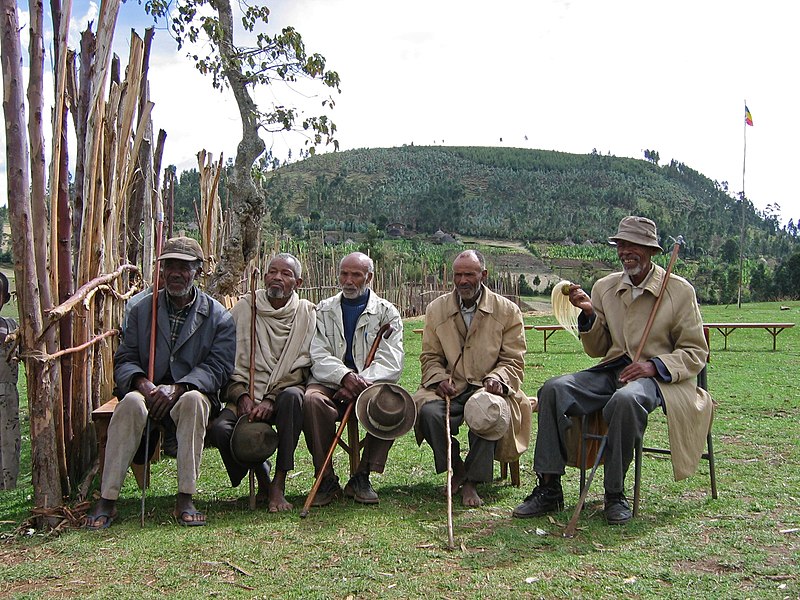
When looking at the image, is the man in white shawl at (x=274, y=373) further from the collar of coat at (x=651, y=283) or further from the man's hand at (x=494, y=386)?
the collar of coat at (x=651, y=283)

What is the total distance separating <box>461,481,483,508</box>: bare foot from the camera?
190 inches

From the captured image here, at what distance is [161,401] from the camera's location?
4.59 metres

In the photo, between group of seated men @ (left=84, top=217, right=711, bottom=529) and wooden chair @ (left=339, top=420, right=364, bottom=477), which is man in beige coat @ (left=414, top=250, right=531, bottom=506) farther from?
wooden chair @ (left=339, top=420, right=364, bottom=477)

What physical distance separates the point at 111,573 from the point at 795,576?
3.25 m

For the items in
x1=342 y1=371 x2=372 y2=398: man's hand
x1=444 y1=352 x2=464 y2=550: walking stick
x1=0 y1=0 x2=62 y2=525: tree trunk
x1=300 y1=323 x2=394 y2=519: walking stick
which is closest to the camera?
x1=444 y1=352 x2=464 y2=550: walking stick

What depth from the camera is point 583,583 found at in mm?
3527

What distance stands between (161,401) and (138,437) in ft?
0.82

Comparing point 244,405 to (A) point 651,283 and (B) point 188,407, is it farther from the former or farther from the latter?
(A) point 651,283

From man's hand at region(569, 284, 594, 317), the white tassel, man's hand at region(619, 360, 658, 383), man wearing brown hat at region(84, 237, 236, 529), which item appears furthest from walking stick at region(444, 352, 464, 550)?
man wearing brown hat at region(84, 237, 236, 529)

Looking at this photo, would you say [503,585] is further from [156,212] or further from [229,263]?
[229,263]

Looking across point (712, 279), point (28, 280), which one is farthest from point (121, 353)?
point (712, 279)

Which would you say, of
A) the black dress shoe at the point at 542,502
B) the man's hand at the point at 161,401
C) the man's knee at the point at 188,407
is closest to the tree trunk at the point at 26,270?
the man's hand at the point at 161,401

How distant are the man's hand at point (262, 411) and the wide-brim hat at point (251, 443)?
0.16ft

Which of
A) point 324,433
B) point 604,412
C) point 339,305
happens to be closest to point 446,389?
point 324,433
